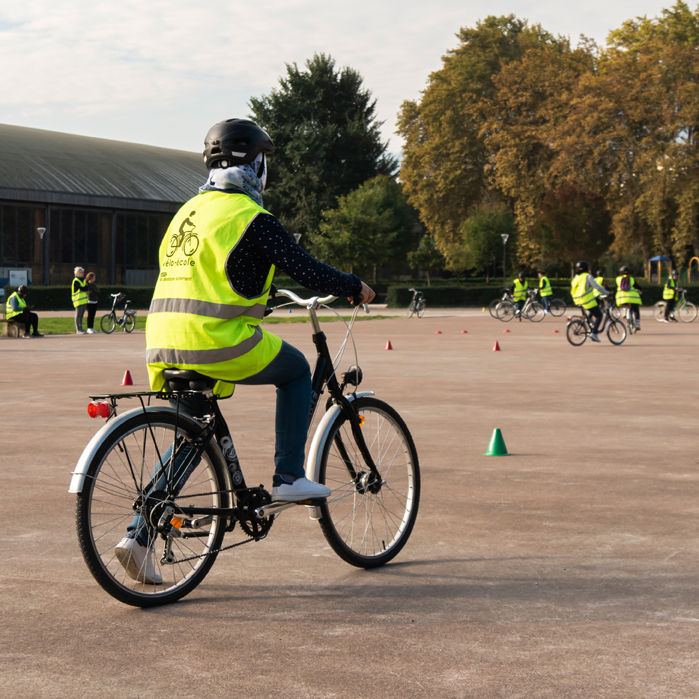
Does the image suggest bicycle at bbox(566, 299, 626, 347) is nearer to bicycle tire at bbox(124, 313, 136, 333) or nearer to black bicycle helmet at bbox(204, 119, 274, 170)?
bicycle tire at bbox(124, 313, 136, 333)

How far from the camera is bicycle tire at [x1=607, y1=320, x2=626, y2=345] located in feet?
72.5

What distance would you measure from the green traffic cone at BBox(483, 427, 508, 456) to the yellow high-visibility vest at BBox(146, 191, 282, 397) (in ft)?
13.5

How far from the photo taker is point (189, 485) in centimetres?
431

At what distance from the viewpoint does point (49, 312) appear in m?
44.5

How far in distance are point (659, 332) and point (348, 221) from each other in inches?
1351

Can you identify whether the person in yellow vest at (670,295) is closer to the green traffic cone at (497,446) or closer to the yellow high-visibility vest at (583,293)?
the yellow high-visibility vest at (583,293)

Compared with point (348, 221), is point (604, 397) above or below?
below

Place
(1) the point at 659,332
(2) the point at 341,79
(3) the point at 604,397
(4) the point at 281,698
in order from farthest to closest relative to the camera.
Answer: (2) the point at 341,79 → (1) the point at 659,332 → (3) the point at 604,397 → (4) the point at 281,698

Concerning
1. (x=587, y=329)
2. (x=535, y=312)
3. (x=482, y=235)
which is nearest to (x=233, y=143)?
(x=587, y=329)

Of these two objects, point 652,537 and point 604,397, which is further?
point 604,397

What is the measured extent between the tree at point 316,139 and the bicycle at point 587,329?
141 ft

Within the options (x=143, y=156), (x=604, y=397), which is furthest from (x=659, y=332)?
(x=143, y=156)

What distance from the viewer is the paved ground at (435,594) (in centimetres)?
346

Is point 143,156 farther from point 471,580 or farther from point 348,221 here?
point 471,580
